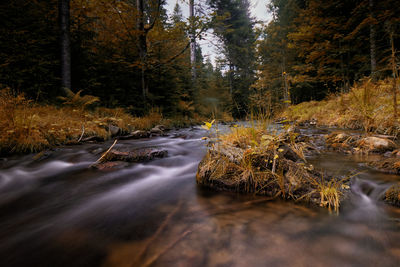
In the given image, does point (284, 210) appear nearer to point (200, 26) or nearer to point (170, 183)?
point (170, 183)

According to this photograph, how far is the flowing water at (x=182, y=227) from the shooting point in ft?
3.42

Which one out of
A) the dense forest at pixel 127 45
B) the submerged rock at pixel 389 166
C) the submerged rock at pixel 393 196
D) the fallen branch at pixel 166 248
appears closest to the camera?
the fallen branch at pixel 166 248

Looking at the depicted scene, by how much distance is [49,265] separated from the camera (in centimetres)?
102

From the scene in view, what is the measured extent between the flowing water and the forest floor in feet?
4.50

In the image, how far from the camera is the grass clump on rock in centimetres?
156

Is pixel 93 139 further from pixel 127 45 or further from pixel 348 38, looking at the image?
pixel 348 38

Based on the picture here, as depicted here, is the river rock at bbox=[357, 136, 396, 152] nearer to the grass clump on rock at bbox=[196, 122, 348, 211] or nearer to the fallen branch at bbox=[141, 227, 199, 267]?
the grass clump on rock at bbox=[196, 122, 348, 211]

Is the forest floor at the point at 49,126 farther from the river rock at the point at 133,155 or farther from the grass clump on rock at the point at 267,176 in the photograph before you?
the grass clump on rock at the point at 267,176

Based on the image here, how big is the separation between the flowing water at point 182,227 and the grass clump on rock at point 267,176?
4.4 inches

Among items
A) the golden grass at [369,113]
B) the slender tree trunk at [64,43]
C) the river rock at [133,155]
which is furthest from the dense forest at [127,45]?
the river rock at [133,155]

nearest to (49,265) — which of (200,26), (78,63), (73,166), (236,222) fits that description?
(236,222)

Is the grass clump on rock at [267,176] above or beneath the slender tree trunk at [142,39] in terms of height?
beneath

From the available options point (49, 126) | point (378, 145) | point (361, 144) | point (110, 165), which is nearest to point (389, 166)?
point (378, 145)

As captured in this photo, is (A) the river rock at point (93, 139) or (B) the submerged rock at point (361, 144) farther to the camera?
(A) the river rock at point (93, 139)
